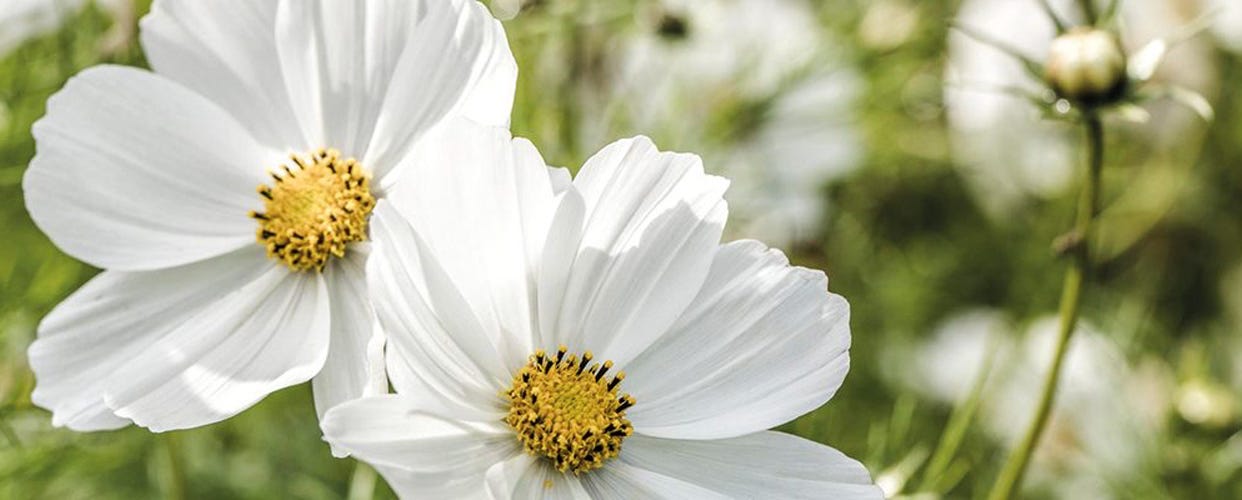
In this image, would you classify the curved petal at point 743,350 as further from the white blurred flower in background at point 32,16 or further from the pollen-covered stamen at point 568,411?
the white blurred flower in background at point 32,16

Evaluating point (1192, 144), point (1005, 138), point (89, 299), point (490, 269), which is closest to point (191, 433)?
point (89, 299)

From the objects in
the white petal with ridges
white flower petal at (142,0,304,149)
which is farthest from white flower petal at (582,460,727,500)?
white flower petal at (142,0,304,149)

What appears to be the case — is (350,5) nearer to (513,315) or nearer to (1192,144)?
(513,315)

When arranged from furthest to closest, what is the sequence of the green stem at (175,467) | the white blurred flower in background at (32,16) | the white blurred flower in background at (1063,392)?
1. the white blurred flower in background at (1063,392)
2. the white blurred flower in background at (32,16)
3. the green stem at (175,467)

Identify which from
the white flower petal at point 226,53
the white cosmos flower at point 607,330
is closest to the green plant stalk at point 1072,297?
the white cosmos flower at point 607,330

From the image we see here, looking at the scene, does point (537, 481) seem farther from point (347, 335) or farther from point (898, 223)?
point (898, 223)

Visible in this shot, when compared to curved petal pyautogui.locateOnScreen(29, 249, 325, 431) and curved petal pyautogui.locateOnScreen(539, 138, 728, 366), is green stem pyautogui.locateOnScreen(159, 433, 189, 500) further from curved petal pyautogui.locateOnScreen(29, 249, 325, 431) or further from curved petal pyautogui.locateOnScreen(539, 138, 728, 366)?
curved petal pyautogui.locateOnScreen(539, 138, 728, 366)

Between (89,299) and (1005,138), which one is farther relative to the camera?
(1005,138)
